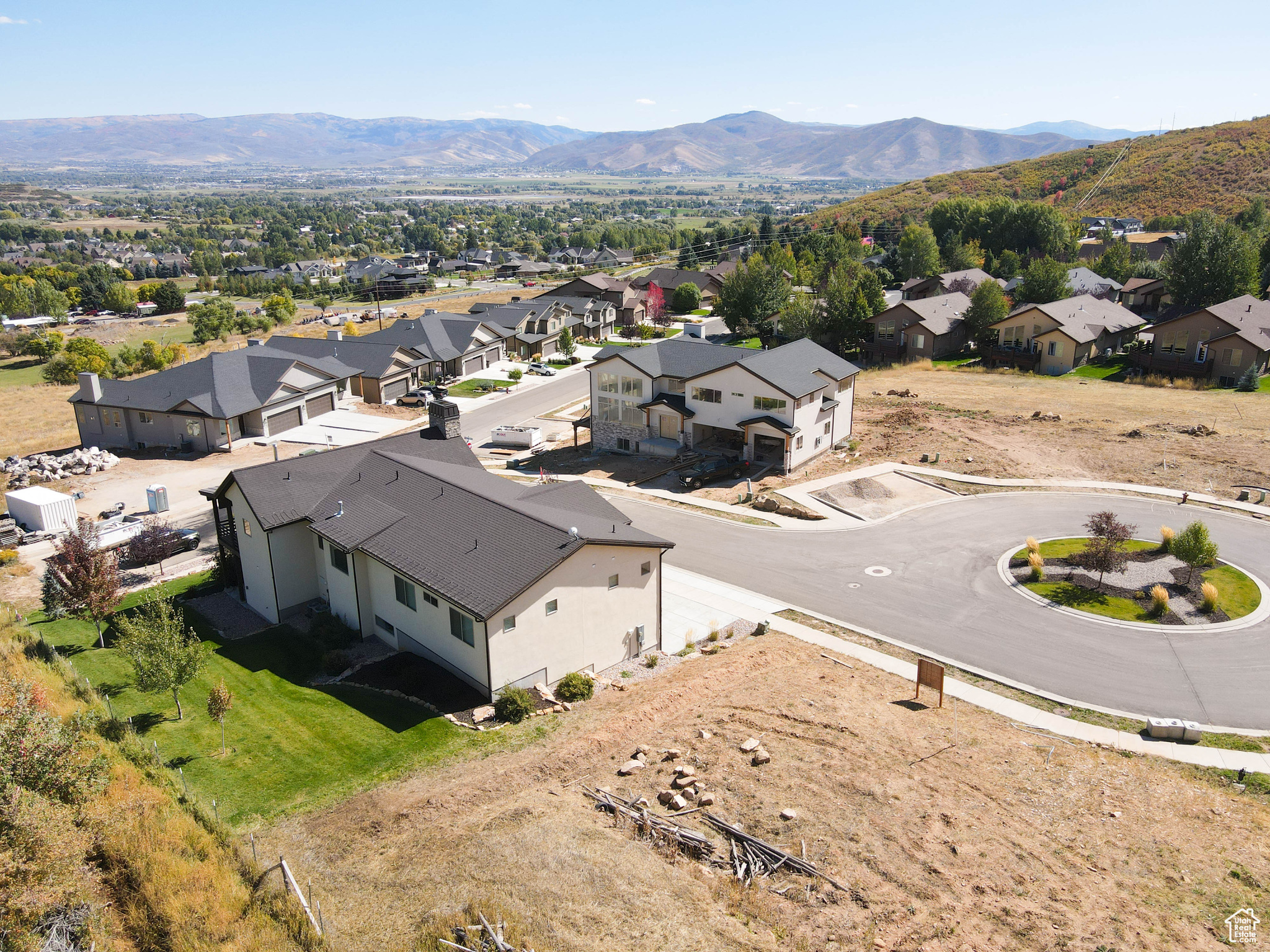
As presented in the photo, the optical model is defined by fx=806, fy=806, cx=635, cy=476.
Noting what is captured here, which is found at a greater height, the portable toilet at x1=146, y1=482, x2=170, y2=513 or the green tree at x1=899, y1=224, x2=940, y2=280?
the green tree at x1=899, y1=224, x2=940, y2=280

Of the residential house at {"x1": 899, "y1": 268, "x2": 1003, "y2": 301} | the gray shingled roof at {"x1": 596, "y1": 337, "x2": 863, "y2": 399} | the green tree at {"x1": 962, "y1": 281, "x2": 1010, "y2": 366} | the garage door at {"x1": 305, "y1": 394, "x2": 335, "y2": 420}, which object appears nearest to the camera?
the gray shingled roof at {"x1": 596, "y1": 337, "x2": 863, "y2": 399}

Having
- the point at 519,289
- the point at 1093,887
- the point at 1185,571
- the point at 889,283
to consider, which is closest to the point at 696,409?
the point at 1185,571

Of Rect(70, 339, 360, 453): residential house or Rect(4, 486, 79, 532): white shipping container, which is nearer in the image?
Rect(4, 486, 79, 532): white shipping container

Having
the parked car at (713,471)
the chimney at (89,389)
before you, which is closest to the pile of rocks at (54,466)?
the chimney at (89,389)

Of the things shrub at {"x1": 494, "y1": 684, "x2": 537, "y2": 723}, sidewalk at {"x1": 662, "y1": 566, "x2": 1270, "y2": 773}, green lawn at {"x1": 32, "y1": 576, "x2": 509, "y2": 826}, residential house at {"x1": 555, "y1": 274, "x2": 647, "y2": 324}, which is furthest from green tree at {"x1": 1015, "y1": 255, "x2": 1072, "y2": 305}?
green lawn at {"x1": 32, "y1": 576, "x2": 509, "y2": 826}

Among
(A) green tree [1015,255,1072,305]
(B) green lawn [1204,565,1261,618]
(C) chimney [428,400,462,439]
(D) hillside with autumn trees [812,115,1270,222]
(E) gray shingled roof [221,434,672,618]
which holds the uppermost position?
(D) hillside with autumn trees [812,115,1270,222]

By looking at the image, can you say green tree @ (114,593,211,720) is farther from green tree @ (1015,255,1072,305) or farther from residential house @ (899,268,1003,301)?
residential house @ (899,268,1003,301)
